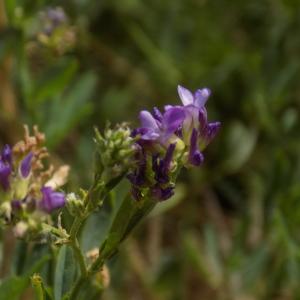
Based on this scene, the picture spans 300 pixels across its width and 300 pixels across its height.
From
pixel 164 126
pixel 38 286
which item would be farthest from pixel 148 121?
pixel 38 286

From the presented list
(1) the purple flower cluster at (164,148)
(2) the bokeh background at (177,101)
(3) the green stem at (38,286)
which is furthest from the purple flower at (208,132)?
(2) the bokeh background at (177,101)

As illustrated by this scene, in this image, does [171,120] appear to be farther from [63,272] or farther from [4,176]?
[63,272]

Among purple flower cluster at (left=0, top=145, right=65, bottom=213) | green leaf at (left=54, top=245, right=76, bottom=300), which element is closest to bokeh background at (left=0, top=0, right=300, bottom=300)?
green leaf at (left=54, top=245, right=76, bottom=300)

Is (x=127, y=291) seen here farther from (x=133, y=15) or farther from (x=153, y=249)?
(x=133, y=15)

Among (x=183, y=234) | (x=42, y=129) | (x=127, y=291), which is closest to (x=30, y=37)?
(x=42, y=129)

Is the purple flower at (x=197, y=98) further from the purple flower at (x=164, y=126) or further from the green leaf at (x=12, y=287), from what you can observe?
the green leaf at (x=12, y=287)
